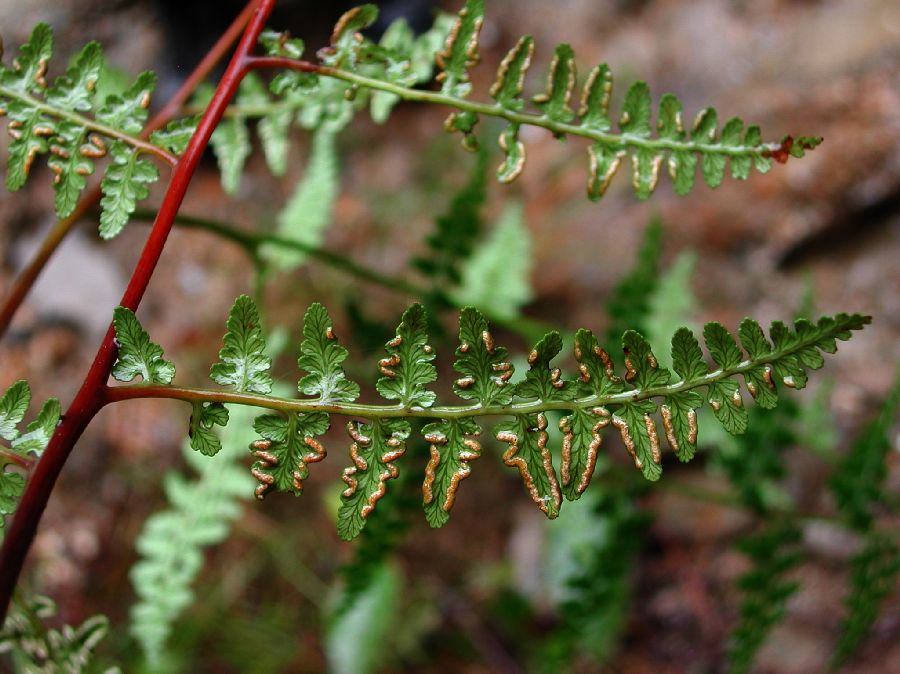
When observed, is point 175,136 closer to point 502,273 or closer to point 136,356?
point 136,356

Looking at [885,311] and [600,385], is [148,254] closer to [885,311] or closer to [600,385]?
[600,385]

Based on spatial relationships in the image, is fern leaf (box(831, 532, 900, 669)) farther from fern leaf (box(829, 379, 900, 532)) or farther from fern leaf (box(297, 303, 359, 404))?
fern leaf (box(297, 303, 359, 404))

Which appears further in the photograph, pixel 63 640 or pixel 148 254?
pixel 63 640

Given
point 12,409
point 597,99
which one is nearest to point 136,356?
point 12,409

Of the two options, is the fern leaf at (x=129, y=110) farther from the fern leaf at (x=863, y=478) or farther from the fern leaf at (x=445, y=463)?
the fern leaf at (x=863, y=478)

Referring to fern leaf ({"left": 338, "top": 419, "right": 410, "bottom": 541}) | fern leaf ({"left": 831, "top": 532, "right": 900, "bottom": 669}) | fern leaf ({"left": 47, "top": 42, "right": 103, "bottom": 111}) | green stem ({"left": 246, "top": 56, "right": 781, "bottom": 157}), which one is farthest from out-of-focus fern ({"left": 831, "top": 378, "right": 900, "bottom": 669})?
fern leaf ({"left": 47, "top": 42, "right": 103, "bottom": 111})

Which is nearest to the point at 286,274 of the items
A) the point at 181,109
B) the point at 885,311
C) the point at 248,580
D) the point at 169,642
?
the point at 248,580
